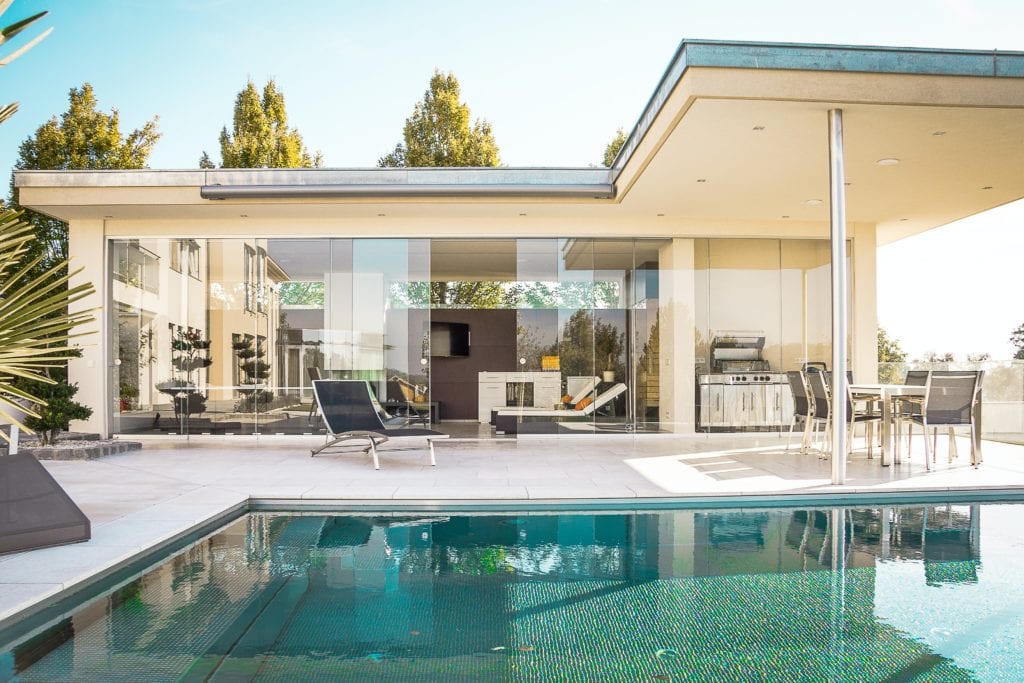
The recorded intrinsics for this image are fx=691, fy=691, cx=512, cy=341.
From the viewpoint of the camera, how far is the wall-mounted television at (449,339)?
527 inches

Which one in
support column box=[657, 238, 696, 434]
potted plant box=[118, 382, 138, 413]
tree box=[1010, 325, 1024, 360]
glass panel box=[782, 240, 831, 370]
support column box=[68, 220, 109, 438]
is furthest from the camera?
tree box=[1010, 325, 1024, 360]

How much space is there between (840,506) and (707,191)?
4004 mm

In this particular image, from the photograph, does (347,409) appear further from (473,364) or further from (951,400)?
(473,364)

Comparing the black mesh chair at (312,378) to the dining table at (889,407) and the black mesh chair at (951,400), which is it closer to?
the dining table at (889,407)

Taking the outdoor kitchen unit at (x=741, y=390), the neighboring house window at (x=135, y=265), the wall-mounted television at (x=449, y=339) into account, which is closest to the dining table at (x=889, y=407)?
the outdoor kitchen unit at (x=741, y=390)

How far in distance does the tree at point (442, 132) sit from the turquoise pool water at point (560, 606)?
852 inches

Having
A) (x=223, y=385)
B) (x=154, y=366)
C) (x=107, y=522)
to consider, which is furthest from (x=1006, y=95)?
(x=154, y=366)

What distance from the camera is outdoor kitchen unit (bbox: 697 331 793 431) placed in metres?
9.81

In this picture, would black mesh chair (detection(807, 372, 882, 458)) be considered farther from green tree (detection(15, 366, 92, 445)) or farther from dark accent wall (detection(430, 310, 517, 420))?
green tree (detection(15, 366, 92, 445))

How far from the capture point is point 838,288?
223 inches

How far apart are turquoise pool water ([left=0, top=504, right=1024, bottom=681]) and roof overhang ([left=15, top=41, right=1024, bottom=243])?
319cm

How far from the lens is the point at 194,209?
8.81m

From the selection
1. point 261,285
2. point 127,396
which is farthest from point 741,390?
point 127,396

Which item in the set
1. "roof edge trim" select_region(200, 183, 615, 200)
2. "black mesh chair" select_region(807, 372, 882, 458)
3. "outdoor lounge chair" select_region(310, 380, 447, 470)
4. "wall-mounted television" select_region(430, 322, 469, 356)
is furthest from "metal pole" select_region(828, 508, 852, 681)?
"wall-mounted television" select_region(430, 322, 469, 356)
